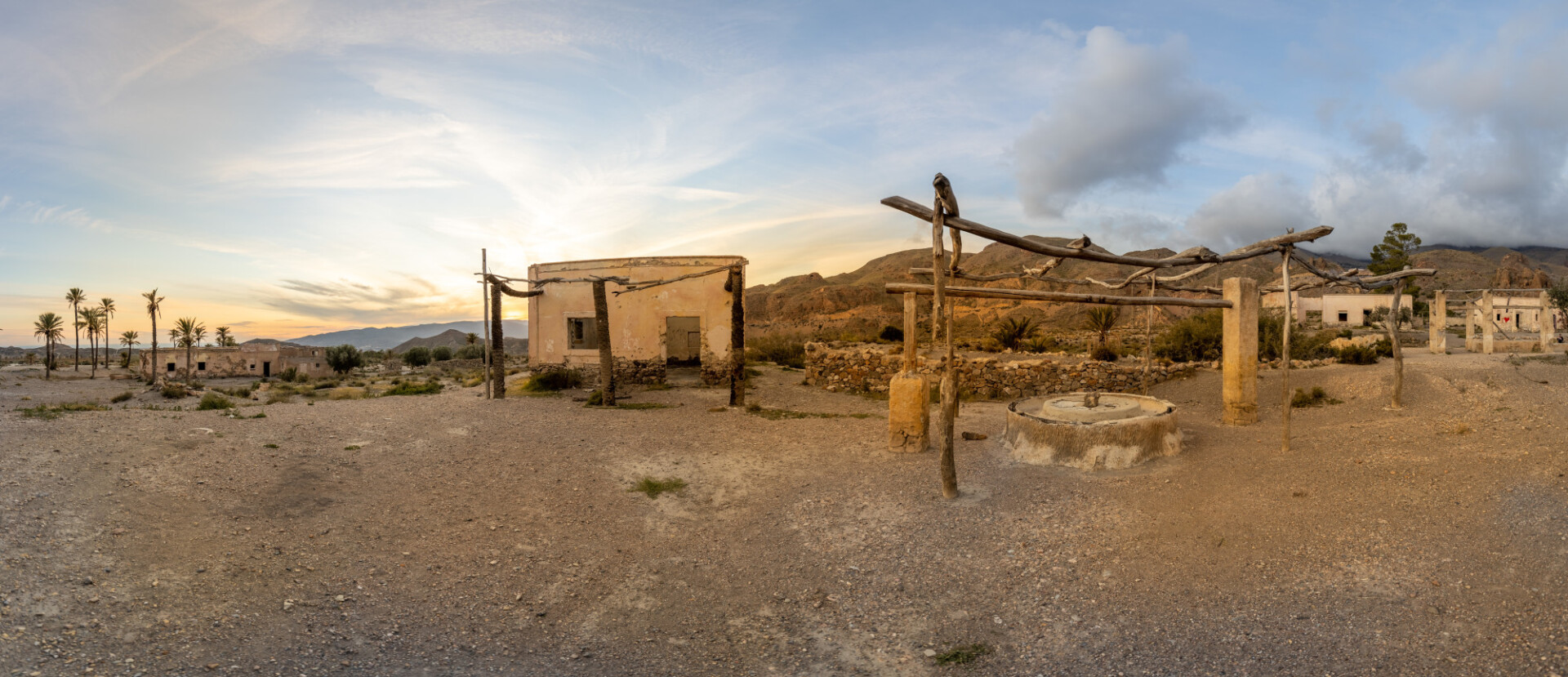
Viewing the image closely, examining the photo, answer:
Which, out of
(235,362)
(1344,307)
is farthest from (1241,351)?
(235,362)

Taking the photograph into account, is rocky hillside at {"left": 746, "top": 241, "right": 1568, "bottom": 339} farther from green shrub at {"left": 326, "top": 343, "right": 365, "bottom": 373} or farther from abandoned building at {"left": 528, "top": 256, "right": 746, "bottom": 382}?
green shrub at {"left": 326, "top": 343, "right": 365, "bottom": 373}

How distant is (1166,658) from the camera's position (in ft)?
15.1

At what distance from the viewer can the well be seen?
8438 millimetres

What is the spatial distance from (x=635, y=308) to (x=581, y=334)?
3028 millimetres

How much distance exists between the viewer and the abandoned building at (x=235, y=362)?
129 ft

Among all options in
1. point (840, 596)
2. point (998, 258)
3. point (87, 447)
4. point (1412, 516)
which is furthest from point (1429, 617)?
point (998, 258)

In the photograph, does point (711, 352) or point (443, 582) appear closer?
point (443, 582)

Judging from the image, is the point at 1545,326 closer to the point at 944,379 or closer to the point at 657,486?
the point at 944,379

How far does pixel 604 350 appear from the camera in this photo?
1517cm

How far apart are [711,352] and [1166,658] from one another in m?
15.2

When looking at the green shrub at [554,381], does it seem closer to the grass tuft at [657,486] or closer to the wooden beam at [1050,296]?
the grass tuft at [657,486]

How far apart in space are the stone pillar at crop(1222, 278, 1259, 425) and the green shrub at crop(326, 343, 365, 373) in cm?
4590

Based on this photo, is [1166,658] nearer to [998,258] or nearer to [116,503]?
[116,503]

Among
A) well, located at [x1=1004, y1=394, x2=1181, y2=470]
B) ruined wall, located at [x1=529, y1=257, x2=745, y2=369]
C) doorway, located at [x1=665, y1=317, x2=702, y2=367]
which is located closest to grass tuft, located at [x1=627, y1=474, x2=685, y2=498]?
well, located at [x1=1004, y1=394, x2=1181, y2=470]
